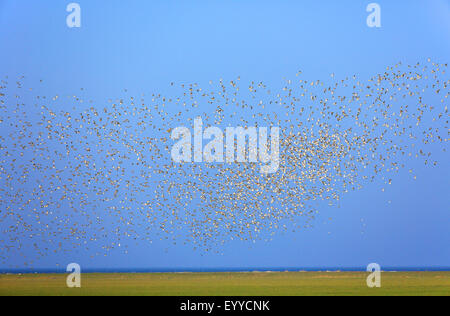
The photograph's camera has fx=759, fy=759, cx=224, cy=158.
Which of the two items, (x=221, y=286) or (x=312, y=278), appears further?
(x=312, y=278)

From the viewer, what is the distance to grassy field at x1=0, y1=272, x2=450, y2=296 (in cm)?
1072

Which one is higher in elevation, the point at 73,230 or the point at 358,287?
the point at 73,230

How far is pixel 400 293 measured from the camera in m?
10.6

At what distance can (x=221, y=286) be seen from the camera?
37.6 ft

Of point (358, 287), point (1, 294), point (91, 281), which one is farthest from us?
point (91, 281)

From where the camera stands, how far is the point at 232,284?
461 inches

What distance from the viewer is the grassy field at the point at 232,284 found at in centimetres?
1072
